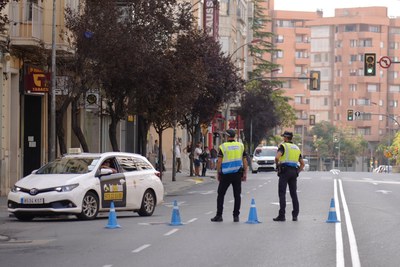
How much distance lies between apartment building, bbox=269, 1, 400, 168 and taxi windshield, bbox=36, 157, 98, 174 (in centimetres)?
14561

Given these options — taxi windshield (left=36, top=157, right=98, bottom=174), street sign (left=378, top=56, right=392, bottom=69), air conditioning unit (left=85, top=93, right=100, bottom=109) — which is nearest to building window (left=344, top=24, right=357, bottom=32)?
street sign (left=378, top=56, right=392, bottom=69)

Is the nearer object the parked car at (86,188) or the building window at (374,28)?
the parked car at (86,188)

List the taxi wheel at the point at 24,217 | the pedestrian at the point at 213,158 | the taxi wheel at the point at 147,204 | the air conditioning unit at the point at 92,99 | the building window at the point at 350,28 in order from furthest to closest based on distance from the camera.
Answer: the building window at the point at 350,28 → the pedestrian at the point at 213,158 → the air conditioning unit at the point at 92,99 → the taxi wheel at the point at 147,204 → the taxi wheel at the point at 24,217

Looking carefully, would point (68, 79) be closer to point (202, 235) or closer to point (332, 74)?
point (202, 235)

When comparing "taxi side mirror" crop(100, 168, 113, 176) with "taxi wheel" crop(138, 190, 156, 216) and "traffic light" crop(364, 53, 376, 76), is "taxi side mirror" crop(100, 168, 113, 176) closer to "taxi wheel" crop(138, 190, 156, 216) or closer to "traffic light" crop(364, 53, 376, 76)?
"taxi wheel" crop(138, 190, 156, 216)

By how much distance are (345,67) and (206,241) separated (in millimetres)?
159854

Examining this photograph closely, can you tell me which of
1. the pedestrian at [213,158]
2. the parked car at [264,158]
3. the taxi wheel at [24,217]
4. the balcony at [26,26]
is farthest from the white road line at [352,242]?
the parked car at [264,158]

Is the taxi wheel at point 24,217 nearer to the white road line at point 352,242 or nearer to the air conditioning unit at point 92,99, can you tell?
the white road line at point 352,242

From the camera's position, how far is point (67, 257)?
592 inches

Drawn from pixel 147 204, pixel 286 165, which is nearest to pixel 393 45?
pixel 147 204

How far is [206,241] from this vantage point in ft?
56.4

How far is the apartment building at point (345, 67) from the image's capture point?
171 meters

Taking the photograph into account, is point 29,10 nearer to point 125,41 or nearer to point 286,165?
point 125,41

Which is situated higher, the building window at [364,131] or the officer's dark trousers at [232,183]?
the building window at [364,131]
